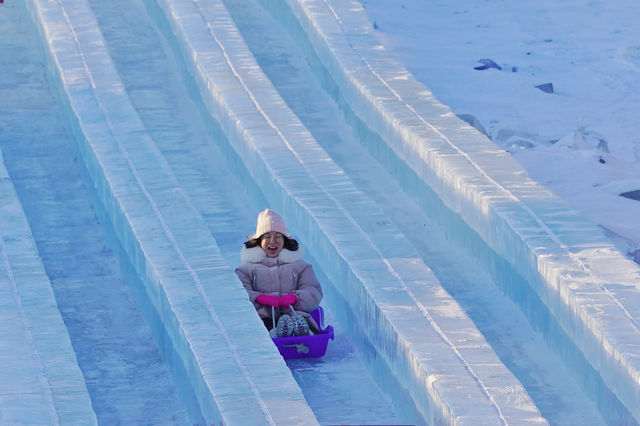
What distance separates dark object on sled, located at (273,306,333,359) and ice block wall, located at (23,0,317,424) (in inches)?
6.2

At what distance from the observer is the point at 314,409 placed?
6152mm

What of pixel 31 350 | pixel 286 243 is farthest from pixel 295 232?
pixel 31 350

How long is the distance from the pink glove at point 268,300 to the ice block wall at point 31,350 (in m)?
0.99

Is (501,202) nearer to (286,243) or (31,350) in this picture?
(286,243)

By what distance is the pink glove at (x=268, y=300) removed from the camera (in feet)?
21.4

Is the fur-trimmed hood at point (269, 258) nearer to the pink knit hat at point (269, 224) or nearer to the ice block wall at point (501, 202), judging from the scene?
the pink knit hat at point (269, 224)

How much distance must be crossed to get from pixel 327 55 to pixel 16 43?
2636 millimetres

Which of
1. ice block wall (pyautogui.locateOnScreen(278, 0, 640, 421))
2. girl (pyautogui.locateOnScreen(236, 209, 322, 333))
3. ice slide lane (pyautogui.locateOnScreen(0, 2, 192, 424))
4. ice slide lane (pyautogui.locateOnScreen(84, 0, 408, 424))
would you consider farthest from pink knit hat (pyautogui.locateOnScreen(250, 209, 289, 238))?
ice block wall (pyautogui.locateOnScreen(278, 0, 640, 421))

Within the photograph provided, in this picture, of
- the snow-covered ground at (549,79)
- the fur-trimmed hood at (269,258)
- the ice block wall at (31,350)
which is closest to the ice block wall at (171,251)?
the fur-trimmed hood at (269,258)

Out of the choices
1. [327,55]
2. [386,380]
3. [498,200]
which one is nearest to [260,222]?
[386,380]

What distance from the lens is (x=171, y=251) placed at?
280 inches

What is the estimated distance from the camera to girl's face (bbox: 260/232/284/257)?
6637mm

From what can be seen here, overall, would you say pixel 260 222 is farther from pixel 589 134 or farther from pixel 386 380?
pixel 589 134

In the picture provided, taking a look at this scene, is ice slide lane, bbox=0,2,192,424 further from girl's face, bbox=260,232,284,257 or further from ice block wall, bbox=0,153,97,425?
girl's face, bbox=260,232,284,257
